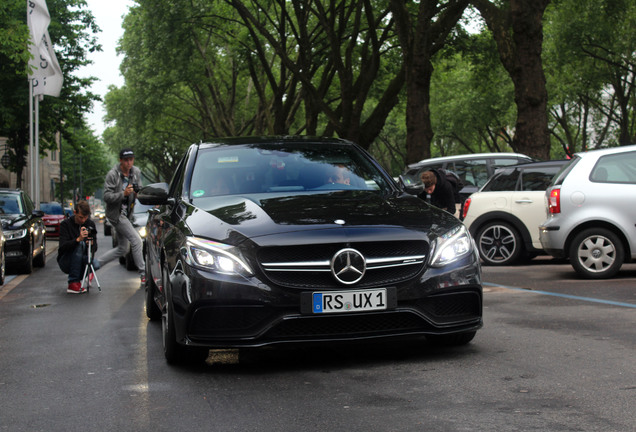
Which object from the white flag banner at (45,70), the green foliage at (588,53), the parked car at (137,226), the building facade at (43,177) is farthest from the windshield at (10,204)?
the building facade at (43,177)

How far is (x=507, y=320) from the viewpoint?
7844 millimetres

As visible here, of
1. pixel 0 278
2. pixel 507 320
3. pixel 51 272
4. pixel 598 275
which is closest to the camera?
pixel 507 320

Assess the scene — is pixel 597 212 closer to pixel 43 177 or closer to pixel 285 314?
pixel 285 314

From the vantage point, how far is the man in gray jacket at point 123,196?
12.3m

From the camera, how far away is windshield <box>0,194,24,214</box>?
57.5 feet

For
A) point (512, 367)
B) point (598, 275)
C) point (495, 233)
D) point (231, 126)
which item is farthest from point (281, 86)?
point (512, 367)

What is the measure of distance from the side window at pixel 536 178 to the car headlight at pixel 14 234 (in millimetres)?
8535

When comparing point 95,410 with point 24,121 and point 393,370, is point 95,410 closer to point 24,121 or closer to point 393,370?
point 393,370

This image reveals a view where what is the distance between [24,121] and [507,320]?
3345 centimetres

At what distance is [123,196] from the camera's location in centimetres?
1230

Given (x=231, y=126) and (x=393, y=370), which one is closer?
(x=393, y=370)

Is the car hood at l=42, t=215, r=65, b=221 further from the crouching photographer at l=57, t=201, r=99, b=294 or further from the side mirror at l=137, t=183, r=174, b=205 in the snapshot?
the side mirror at l=137, t=183, r=174, b=205

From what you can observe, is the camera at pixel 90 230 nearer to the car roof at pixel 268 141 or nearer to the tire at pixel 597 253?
the car roof at pixel 268 141

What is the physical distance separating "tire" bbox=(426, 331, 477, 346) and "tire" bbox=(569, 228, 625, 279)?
5.24 meters
